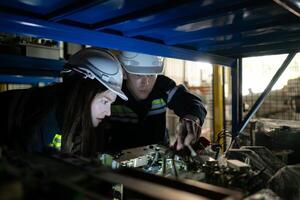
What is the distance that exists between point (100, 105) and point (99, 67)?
0.93 feet

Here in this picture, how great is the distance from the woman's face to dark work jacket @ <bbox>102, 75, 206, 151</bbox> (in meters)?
0.99

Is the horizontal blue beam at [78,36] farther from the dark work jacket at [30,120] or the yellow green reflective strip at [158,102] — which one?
the yellow green reflective strip at [158,102]

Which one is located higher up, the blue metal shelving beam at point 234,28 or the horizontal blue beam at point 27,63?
the blue metal shelving beam at point 234,28

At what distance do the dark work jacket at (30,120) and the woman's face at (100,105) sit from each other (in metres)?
0.27

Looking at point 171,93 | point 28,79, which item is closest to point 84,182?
point 171,93

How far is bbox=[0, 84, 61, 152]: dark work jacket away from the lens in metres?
1.70

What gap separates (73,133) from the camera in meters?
1.89

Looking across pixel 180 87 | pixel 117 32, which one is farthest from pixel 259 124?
pixel 117 32

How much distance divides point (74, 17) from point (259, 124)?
2.16 m

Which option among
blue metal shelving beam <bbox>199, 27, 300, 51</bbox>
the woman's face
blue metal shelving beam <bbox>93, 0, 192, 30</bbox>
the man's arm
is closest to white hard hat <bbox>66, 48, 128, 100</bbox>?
the woman's face

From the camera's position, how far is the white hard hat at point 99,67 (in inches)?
81.9

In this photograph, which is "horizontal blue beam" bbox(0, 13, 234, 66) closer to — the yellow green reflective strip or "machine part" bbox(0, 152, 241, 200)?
"machine part" bbox(0, 152, 241, 200)

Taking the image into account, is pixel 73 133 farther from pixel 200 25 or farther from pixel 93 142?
pixel 200 25

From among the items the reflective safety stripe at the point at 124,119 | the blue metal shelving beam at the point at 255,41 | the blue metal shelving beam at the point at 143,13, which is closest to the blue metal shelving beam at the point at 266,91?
the blue metal shelving beam at the point at 255,41
